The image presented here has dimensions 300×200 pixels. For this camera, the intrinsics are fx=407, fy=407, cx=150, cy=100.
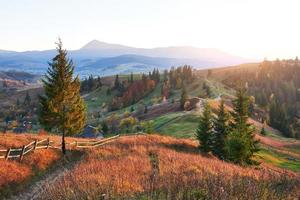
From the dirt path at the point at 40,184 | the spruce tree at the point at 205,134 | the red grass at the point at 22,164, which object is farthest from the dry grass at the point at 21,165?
the spruce tree at the point at 205,134

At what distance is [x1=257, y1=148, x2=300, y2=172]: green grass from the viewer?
6887cm

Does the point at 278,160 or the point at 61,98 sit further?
the point at 278,160

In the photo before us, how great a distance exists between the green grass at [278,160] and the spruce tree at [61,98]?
34733 millimetres

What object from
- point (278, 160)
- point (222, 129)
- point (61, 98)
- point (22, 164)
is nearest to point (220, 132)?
point (222, 129)

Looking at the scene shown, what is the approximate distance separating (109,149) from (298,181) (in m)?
32.8

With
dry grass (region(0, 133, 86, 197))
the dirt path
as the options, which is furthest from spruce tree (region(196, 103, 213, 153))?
the dirt path

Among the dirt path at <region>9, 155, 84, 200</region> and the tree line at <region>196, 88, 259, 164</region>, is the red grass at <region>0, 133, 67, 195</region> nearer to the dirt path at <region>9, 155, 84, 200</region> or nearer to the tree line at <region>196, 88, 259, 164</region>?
the dirt path at <region>9, 155, 84, 200</region>

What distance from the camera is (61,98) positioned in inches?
1663

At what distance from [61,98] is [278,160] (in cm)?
4817

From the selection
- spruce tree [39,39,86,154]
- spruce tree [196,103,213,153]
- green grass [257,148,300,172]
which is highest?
spruce tree [39,39,86,154]

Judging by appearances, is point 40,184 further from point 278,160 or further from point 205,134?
point 278,160

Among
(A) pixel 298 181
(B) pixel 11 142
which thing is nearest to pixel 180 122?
(B) pixel 11 142

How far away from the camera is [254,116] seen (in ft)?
512

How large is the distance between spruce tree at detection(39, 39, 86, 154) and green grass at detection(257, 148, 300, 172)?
34.7 meters
